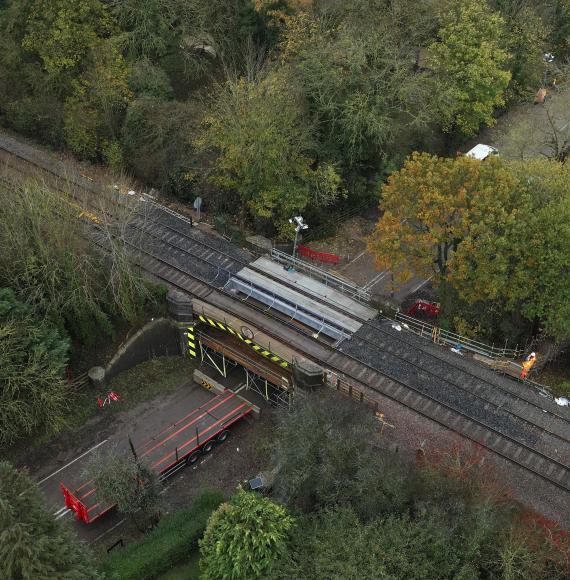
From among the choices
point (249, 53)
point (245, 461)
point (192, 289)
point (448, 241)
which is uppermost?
point (249, 53)

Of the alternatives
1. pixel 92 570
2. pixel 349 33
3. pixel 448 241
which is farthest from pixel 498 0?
pixel 92 570

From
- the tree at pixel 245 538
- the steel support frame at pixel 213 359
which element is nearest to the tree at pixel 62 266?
the steel support frame at pixel 213 359

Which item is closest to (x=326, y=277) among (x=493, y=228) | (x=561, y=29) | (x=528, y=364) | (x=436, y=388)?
(x=436, y=388)

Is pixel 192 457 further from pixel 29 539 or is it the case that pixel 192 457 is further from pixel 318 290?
pixel 29 539

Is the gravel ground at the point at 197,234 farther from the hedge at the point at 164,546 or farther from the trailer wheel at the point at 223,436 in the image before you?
the hedge at the point at 164,546

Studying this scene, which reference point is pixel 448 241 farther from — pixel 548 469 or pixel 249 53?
pixel 249 53
